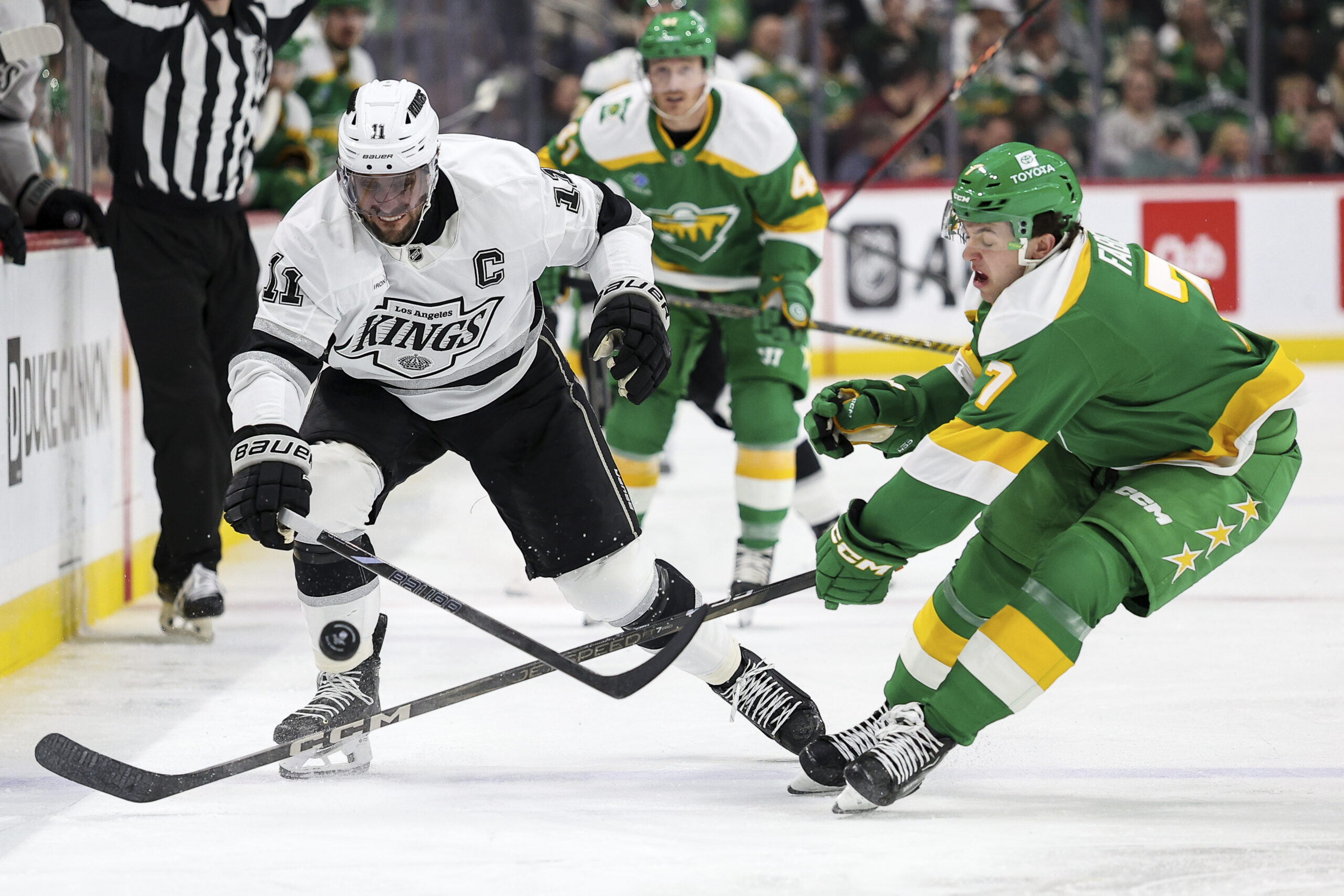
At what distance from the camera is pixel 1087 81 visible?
8.41m

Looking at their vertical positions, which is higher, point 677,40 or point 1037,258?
point 677,40

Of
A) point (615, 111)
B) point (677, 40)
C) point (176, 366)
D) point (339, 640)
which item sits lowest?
point (339, 640)

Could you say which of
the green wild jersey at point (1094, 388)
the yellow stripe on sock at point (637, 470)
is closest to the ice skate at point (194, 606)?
the yellow stripe on sock at point (637, 470)

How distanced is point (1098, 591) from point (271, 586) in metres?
2.63

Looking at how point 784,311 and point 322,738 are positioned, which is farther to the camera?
point 784,311

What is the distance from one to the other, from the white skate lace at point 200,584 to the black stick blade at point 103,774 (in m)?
1.25

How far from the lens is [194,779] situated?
2.57 m

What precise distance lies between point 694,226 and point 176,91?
121 cm

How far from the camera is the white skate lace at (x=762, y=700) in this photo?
2814 millimetres

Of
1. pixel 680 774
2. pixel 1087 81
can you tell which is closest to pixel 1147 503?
pixel 680 774

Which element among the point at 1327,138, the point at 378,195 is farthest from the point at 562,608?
the point at 1327,138

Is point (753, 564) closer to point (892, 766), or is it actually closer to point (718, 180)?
point (718, 180)

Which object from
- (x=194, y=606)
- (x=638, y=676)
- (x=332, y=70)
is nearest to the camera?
(x=638, y=676)

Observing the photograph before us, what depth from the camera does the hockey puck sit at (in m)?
2.83
